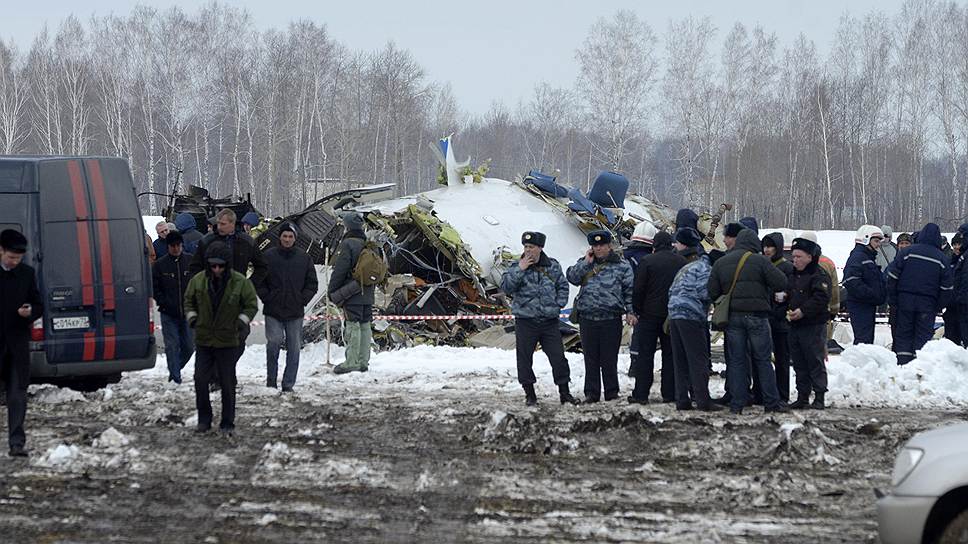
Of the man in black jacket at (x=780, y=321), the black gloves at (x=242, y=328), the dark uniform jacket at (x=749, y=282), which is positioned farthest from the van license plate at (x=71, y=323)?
the man in black jacket at (x=780, y=321)

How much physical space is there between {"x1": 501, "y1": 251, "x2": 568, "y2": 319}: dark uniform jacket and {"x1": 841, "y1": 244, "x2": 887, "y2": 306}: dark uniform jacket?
472 centimetres

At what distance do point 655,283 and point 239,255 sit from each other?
172 inches

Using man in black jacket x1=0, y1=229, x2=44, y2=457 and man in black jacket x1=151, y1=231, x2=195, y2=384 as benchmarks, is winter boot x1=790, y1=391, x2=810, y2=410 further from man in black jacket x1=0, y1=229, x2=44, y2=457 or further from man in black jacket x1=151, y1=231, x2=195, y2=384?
man in black jacket x1=0, y1=229, x2=44, y2=457

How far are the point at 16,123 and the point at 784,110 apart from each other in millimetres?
37944

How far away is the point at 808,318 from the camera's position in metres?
10.7

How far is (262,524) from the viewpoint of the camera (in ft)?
20.8

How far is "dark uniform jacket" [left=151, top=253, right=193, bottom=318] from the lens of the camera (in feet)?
40.4

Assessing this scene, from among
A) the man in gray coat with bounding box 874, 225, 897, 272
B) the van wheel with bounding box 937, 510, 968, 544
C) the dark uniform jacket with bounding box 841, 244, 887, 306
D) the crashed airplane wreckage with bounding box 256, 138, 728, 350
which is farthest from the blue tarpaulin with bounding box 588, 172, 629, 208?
the van wheel with bounding box 937, 510, 968, 544

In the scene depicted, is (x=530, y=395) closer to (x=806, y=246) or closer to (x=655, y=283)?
(x=655, y=283)

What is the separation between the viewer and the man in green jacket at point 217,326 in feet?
30.6

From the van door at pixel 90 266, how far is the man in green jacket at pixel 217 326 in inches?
71.2

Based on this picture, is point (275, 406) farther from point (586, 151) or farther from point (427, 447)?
point (586, 151)

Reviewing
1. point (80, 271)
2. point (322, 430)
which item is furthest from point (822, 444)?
point (80, 271)

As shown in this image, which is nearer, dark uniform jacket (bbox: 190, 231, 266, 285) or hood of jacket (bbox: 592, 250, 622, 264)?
hood of jacket (bbox: 592, 250, 622, 264)
